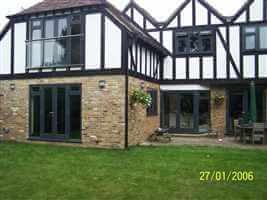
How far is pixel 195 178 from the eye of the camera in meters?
6.85

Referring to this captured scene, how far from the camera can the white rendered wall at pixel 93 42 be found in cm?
1154

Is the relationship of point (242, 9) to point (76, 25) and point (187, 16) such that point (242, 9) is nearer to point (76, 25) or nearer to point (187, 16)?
point (187, 16)

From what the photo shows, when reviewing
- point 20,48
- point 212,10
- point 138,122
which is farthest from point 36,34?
point 212,10

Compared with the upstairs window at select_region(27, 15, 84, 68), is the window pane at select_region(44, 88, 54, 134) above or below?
below

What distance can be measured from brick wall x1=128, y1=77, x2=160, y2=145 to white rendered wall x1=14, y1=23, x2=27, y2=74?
506cm

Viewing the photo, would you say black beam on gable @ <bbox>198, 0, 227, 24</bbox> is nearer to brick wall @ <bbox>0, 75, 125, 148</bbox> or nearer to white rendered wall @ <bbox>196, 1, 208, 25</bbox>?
white rendered wall @ <bbox>196, 1, 208, 25</bbox>

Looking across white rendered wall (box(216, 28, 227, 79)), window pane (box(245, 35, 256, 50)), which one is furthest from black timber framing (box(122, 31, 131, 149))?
window pane (box(245, 35, 256, 50))

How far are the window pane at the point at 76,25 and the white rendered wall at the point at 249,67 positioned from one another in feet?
28.4

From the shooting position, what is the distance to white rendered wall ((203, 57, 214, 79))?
15.8 m

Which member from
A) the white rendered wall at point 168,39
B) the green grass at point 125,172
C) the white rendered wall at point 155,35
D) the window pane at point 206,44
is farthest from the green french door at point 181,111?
the green grass at point 125,172

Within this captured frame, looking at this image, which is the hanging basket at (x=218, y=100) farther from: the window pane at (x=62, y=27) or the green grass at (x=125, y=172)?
the window pane at (x=62, y=27)

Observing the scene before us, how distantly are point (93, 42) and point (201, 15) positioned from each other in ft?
23.6

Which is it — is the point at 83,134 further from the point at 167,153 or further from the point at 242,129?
the point at 242,129

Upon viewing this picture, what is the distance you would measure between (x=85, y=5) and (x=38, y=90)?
13.4 ft
